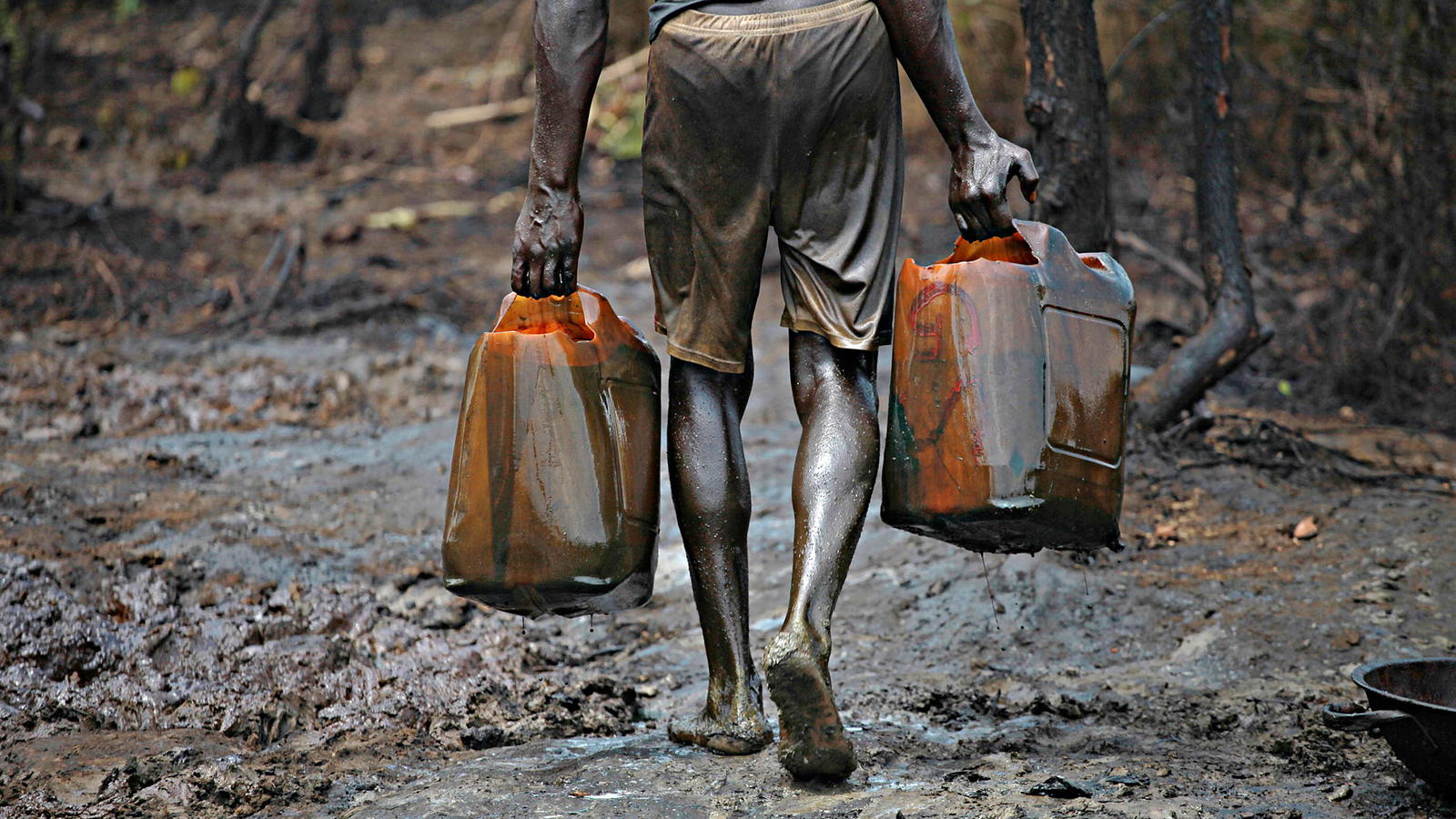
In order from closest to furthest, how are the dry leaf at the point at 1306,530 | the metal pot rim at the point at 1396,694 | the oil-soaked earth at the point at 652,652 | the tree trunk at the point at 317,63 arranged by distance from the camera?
the metal pot rim at the point at 1396,694
the oil-soaked earth at the point at 652,652
the dry leaf at the point at 1306,530
the tree trunk at the point at 317,63

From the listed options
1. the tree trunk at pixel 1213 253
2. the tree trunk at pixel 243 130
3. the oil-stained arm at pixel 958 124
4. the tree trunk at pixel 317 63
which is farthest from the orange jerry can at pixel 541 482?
the tree trunk at pixel 317 63

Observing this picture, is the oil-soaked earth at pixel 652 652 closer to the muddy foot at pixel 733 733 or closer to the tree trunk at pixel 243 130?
the muddy foot at pixel 733 733

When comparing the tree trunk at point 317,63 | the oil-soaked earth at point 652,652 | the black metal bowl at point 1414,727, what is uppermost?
the tree trunk at point 317,63

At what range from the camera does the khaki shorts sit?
7.45ft

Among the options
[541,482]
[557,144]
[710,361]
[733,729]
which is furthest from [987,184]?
[733,729]

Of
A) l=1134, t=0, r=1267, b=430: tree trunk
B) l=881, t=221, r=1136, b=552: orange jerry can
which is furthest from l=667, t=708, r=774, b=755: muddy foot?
l=1134, t=0, r=1267, b=430: tree trunk

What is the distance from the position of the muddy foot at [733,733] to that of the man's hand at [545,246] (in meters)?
0.87

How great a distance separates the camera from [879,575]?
11.3 feet

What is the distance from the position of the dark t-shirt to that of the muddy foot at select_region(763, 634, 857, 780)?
1.15 meters

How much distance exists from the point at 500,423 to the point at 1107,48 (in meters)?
6.47

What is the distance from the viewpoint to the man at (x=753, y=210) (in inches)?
89.4

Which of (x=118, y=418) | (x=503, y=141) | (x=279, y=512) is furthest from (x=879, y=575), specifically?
(x=503, y=141)

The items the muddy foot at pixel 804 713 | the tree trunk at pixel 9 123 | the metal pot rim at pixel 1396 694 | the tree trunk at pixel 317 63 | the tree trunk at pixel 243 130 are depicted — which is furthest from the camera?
the tree trunk at pixel 317 63

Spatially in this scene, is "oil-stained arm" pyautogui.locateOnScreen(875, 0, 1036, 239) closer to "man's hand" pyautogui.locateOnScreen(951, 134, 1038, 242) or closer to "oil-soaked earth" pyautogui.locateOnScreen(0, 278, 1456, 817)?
"man's hand" pyautogui.locateOnScreen(951, 134, 1038, 242)
